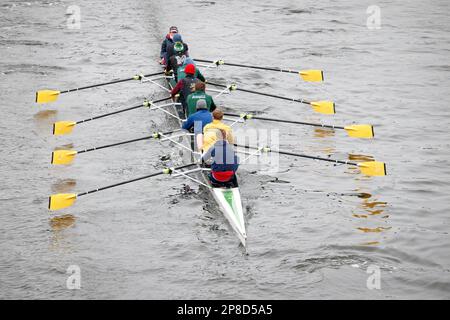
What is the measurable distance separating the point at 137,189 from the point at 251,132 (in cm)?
637

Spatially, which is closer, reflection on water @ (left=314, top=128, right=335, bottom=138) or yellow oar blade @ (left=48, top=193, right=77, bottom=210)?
yellow oar blade @ (left=48, top=193, right=77, bottom=210)

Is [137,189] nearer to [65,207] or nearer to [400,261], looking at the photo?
[65,207]

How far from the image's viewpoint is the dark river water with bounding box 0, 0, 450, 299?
15.5 meters

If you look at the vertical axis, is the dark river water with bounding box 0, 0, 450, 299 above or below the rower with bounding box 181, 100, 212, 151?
below

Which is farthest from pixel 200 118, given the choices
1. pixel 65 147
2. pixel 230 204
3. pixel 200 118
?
pixel 65 147

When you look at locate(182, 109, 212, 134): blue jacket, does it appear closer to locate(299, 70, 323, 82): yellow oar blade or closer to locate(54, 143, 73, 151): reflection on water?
locate(54, 143, 73, 151): reflection on water

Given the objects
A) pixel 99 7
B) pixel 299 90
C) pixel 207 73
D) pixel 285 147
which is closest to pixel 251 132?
pixel 285 147

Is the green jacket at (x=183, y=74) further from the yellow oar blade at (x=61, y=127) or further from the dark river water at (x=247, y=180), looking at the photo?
the yellow oar blade at (x=61, y=127)

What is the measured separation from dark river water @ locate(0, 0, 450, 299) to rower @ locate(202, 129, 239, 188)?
0.92 m

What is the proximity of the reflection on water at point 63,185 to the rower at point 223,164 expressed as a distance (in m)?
4.82

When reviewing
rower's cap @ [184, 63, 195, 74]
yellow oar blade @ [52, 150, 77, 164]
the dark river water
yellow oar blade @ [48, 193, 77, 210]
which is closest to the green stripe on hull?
the dark river water

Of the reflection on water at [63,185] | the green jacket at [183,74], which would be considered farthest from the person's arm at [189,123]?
the green jacket at [183,74]

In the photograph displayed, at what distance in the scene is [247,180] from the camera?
2039 centimetres

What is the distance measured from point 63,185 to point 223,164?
19.1ft
